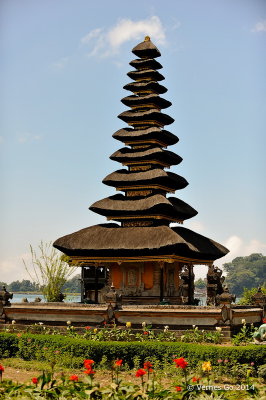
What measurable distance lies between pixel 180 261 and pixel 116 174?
6739mm

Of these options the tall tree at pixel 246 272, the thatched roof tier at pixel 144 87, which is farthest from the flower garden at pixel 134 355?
the tall tree at pixel 246 272

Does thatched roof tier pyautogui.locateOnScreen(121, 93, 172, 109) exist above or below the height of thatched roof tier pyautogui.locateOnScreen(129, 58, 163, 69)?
below

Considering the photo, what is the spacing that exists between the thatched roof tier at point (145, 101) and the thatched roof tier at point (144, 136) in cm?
176

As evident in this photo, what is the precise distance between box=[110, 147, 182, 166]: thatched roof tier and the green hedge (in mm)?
14987

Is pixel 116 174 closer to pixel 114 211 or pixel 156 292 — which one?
pixel 114 211

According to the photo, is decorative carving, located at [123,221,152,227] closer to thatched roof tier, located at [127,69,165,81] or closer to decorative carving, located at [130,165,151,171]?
decorative carving, located at [130,165,151,171]

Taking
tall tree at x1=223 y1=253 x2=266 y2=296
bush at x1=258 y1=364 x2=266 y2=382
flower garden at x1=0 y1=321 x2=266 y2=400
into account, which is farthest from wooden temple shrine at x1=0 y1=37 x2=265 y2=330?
tall tree at x1=223 y1=253 x2=266 y2=296

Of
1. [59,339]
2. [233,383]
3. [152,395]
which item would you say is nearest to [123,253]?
[59,339]

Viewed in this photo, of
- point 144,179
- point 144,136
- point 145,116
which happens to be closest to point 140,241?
point 144,179

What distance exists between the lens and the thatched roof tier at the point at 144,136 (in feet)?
118

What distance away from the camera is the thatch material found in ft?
127

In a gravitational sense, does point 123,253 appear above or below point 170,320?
above

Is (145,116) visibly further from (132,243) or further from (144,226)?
(132,243)

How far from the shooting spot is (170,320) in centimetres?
2544
